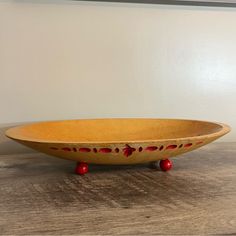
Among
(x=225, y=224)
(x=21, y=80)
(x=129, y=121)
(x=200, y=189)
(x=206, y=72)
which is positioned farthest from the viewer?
(x=206, y=72)

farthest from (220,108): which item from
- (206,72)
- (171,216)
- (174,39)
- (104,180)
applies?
(171,216)

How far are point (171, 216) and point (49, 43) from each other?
654mm

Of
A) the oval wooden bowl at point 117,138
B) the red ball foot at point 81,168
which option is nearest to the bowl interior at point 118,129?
the oval wooden bowl at point 117,138

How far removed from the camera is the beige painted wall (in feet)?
3.15

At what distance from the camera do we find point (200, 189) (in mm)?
586

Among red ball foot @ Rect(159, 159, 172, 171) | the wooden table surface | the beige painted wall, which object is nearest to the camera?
the wooden table surface

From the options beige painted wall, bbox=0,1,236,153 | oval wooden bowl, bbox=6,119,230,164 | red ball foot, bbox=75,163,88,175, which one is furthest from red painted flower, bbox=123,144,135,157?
beige painted wall, bbox=0,1,236,153

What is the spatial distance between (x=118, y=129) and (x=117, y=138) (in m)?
0.03

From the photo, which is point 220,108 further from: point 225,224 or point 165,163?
point 225,224

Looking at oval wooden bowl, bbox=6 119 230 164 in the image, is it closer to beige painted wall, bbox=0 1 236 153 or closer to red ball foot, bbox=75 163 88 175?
red ball foot, bbox=75 163 88 175

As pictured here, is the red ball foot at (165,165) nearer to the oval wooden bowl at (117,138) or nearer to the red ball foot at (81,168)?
the oval wooden bowl at (117,138)

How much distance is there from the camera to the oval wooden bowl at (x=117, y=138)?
23.1 inches

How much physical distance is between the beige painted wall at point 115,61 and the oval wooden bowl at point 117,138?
19 cm

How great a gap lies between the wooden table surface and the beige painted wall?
0.25m
